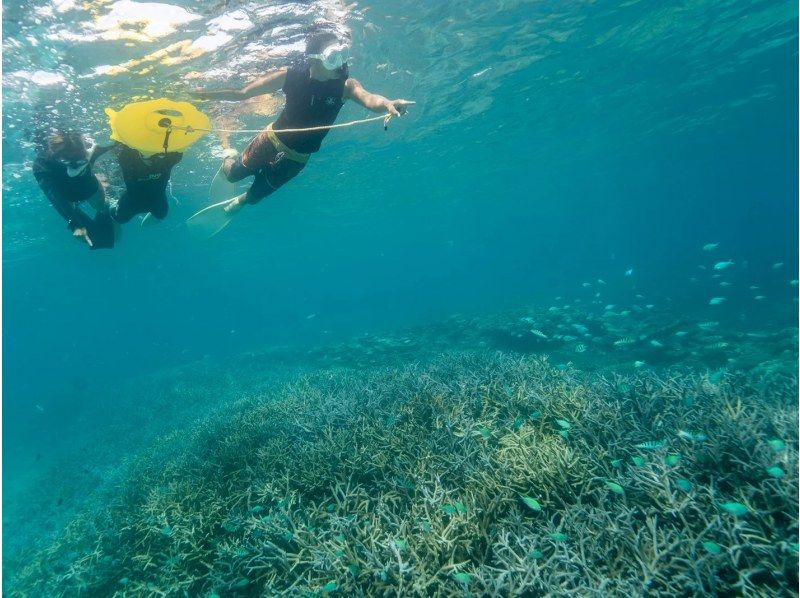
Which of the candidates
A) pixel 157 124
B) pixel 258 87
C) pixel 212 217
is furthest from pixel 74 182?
pixel 258 87

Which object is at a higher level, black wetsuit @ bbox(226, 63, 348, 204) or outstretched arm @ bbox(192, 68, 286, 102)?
outstretched arm @ bbox(192, 68, 286, 102)

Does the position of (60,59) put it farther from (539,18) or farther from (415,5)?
(539,18)

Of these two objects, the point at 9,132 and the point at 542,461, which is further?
the point at 9,132

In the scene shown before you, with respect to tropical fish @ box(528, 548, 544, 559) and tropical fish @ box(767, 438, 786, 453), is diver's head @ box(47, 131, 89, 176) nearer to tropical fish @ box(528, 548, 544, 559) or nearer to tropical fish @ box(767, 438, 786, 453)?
tropical fish @ box(528, 548, 544, 559)

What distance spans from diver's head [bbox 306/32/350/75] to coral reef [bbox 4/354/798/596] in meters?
5.54

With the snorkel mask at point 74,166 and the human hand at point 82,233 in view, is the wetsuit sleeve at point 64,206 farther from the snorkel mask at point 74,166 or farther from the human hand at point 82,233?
the snorkel mask at point 74,166

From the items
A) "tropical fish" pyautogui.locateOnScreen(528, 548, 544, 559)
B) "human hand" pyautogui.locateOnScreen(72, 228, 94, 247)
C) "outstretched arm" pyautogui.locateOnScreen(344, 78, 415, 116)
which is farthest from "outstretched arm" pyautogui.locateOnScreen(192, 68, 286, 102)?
"tropical fish" pyautogui.locateOnScreen(528, 548, 544, 559)

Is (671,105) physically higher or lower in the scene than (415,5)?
lower

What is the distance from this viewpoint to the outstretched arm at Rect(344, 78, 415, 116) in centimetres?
510

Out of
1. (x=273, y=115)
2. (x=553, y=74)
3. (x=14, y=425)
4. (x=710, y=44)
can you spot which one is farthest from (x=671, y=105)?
(x=14, y=425)

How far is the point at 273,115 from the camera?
17.0m

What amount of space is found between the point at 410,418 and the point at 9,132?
16.6 meters

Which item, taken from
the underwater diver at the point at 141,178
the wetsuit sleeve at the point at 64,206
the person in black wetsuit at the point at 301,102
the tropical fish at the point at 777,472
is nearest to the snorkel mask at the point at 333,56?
the person in black wetsuit at the point at 301,102

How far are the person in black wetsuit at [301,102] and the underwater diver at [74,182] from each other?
2.58 metres
